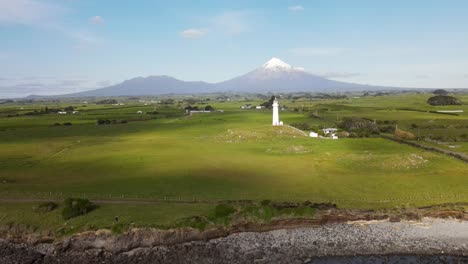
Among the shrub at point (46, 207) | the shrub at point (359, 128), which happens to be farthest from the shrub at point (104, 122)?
the shrub at point (46, 207)

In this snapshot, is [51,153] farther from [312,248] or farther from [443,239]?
[443,239]

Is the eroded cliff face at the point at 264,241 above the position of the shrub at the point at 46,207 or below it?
below

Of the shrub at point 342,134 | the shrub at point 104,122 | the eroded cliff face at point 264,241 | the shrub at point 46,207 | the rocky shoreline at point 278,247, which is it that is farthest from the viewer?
the shrub at point 104,122

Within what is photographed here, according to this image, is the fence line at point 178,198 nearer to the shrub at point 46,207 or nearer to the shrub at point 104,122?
the shrub at point 46,207

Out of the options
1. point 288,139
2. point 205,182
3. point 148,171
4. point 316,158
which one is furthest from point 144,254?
point 288,139

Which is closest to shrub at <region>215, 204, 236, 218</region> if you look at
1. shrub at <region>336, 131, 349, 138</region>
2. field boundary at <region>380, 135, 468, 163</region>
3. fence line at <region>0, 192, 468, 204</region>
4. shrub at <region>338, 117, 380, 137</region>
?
fence line at <region>0, 192, 468, 204</region>

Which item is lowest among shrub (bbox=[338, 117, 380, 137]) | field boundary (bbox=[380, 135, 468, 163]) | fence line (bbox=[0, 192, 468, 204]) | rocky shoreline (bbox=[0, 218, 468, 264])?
rocky shoreline (bbox=[0, 218, 468, 264])

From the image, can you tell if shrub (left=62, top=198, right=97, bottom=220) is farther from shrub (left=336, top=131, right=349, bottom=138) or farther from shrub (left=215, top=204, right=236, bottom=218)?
shrub (left=336, top=131, right=349, bottom=138)

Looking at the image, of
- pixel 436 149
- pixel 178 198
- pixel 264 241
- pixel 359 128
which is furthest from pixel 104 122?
pixel 264 241
